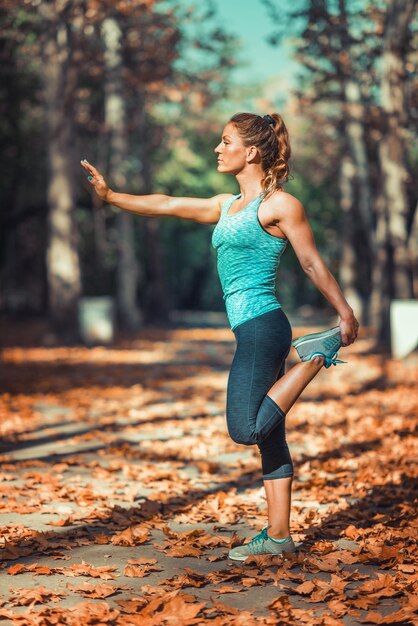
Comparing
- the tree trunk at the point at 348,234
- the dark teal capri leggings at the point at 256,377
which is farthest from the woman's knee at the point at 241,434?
the tree trunk at the point at 348,234

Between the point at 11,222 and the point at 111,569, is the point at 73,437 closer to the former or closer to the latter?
the point at 111,569

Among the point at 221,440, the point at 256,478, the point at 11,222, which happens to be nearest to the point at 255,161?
the point at 256,478

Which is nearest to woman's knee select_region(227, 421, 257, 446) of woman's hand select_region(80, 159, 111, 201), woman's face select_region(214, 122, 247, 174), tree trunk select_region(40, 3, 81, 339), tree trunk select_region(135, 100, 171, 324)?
woman's face select_region(214, 122, 247, 174)

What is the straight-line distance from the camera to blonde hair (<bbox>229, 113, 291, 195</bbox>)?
478cm

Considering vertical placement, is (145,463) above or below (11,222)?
below

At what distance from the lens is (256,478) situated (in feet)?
24.8

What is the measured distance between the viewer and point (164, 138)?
40.3 metres

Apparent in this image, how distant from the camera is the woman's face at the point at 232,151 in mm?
4812

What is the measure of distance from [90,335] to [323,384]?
9.09 m

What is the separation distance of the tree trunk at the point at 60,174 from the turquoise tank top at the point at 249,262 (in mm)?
17719

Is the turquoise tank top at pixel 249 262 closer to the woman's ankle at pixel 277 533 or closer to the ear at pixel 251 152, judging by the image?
the ear at pixel 251 152

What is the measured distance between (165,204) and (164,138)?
118 ft

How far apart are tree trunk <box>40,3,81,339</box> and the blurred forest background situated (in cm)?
3

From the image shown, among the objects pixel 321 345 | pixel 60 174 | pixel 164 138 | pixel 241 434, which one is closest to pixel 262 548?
pixel 241 434
